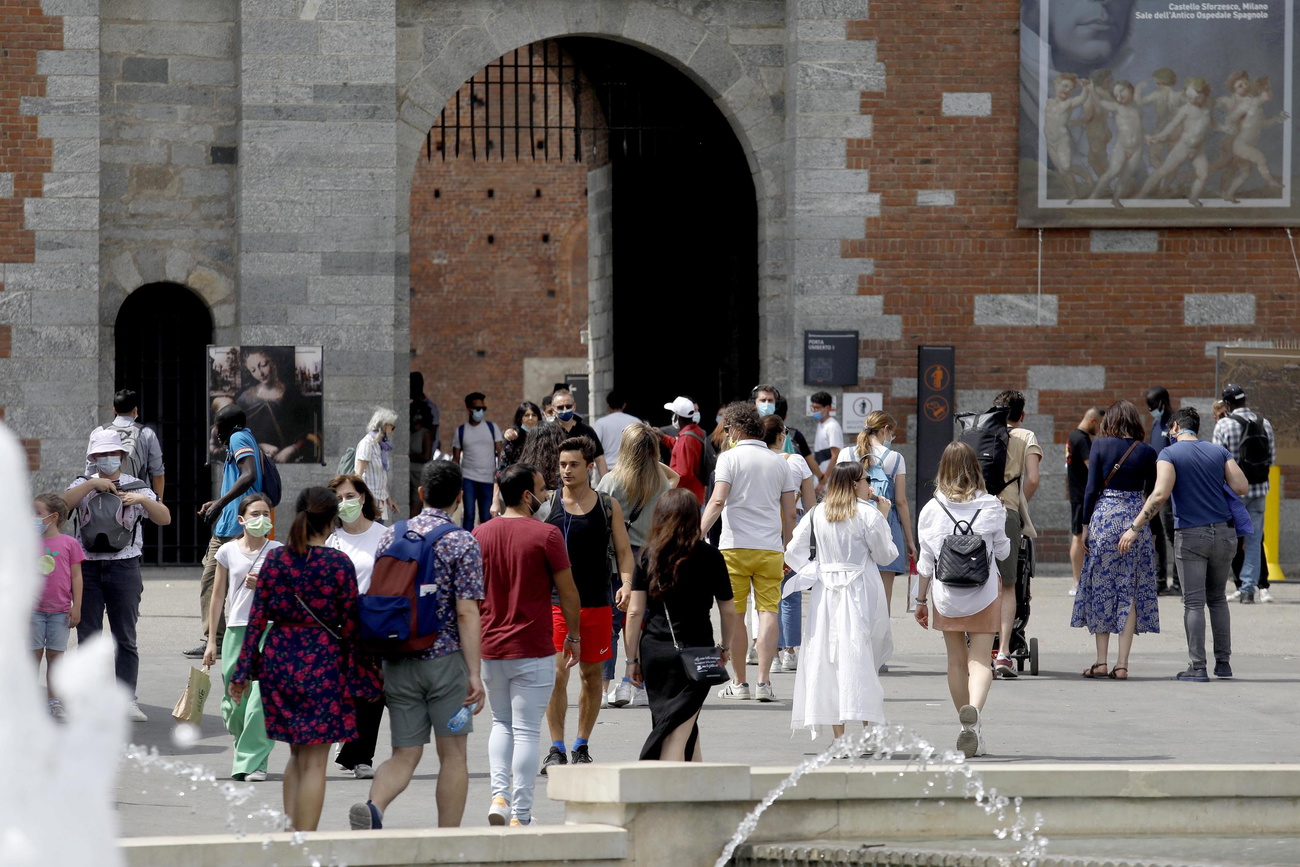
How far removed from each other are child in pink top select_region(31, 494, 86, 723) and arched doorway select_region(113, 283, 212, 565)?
312 inches

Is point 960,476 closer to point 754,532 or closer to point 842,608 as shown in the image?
point 842,608

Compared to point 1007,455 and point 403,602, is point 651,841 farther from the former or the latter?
point 1007,455

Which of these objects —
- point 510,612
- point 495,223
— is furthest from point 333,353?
point 495,223

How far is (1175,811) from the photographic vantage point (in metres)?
6.57

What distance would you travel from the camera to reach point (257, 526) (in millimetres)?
8602

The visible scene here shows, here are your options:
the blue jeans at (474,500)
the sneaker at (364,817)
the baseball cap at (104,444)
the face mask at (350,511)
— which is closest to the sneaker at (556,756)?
the face mask at (350,511)

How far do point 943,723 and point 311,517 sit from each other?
4.10m

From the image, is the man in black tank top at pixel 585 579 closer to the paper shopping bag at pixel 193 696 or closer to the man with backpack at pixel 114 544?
the paper shopping bag at pixel 193 696

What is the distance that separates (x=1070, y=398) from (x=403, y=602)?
11.3 m

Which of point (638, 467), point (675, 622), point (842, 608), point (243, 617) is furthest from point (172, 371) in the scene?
point (675, 622)

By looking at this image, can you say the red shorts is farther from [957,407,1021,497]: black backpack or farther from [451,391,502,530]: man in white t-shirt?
[451,391,502,530]: man in white t-shirt

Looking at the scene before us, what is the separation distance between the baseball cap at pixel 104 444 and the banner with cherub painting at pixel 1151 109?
31.3ft

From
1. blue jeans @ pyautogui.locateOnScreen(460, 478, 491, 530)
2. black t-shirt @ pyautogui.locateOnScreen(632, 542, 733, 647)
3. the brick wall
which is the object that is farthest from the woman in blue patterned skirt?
blue jeans @ pyautogui.locateOnScreen(460, 478, 491, 530)

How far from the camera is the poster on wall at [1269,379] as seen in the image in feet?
54.4
